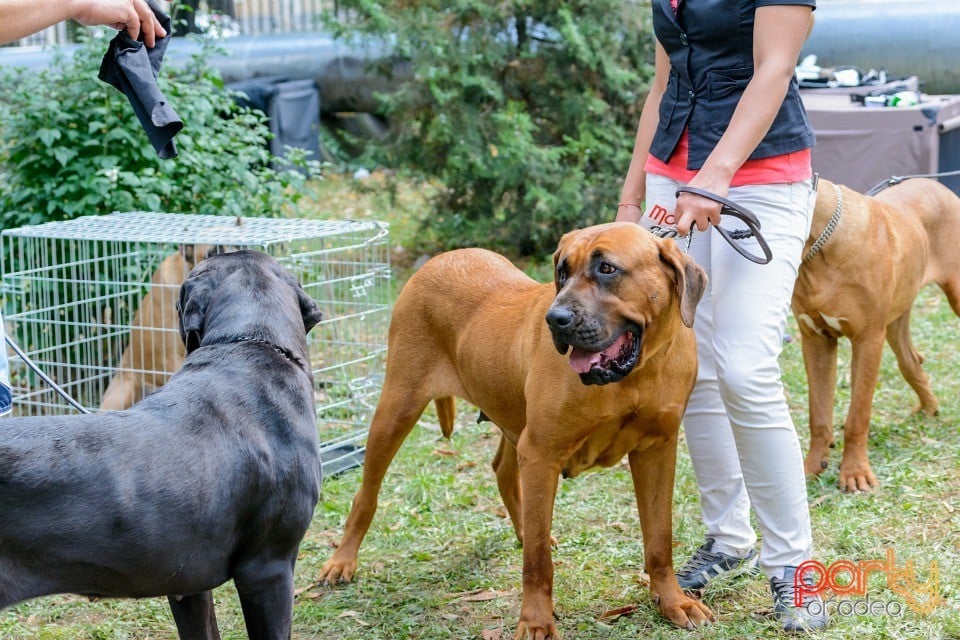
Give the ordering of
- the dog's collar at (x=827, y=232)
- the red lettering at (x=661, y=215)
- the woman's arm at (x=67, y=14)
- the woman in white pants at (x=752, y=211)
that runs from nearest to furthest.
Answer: the woman's arm at (x=67, y=14)
the woman in white pants at (x=752, y=211)
the red lettering at (x=661, y=215)
the dog's collar at (x=827, y=232)

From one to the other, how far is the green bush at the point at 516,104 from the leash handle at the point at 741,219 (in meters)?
5.33

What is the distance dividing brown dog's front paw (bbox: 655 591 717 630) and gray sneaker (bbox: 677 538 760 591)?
0.15 meters

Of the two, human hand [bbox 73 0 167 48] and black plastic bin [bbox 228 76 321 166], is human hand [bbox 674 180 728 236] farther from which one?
black plastic bin [bbox 228 76 321 166]

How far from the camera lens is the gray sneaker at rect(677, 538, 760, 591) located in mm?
3592

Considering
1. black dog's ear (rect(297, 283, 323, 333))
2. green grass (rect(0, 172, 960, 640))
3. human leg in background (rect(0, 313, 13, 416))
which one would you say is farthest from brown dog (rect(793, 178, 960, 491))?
human leg in background (rect(0, 313, 13, 416))

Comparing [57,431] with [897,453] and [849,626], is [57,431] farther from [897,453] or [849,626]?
[897,453]

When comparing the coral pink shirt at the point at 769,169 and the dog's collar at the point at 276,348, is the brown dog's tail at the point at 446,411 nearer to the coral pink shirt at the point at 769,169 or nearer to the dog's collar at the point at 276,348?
the dog's collar at the point at 276,348

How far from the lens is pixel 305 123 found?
1256cm

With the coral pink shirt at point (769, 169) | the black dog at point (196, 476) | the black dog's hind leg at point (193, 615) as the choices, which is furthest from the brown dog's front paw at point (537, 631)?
the coral pink shirt at point (769, 169)

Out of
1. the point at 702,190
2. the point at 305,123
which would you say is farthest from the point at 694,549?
→ the point at 305,123

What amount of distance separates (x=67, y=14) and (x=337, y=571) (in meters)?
2.23

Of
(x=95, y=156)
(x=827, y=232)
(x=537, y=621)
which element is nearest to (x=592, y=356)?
(x=537, y=621)

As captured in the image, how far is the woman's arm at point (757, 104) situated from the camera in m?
2.93

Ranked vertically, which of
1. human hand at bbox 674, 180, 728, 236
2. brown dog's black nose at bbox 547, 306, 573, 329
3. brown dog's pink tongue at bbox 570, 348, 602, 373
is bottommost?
brown dog's pink tongue at bbox 570, 348, 602, 373
